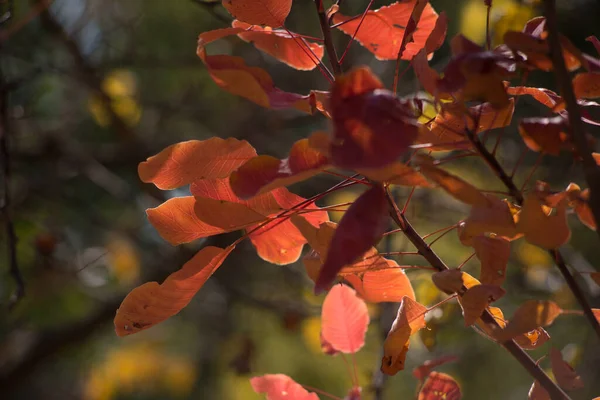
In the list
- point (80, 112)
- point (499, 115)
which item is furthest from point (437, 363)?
point (80, 112)

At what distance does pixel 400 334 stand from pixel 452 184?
0.18m

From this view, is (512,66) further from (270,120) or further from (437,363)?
(270,120)

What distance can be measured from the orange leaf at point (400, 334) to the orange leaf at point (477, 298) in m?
0.08

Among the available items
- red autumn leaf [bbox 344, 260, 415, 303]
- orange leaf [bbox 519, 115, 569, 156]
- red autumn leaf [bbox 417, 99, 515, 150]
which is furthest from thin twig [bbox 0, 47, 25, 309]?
orange leaf [bbox 519, 115, 569, 156]

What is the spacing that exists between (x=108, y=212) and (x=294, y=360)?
104 centimetres

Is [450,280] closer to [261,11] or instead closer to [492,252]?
[492,252]

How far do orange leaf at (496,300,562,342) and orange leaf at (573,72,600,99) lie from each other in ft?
0.64

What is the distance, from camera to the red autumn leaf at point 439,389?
2.32 ft

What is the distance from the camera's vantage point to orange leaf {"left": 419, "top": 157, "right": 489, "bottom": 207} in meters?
0.47

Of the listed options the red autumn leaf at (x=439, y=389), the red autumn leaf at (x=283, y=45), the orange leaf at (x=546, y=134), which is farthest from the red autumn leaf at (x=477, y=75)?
the red autumn leaf at (x=439, y=389)

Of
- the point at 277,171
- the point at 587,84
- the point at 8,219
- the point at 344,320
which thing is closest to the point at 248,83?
the point at 277,171

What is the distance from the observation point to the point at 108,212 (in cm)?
270

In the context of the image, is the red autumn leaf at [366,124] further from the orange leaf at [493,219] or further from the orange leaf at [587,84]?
the orange leaf at [587,84]

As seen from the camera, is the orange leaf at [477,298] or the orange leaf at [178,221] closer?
the orange leaf at [477,298]
